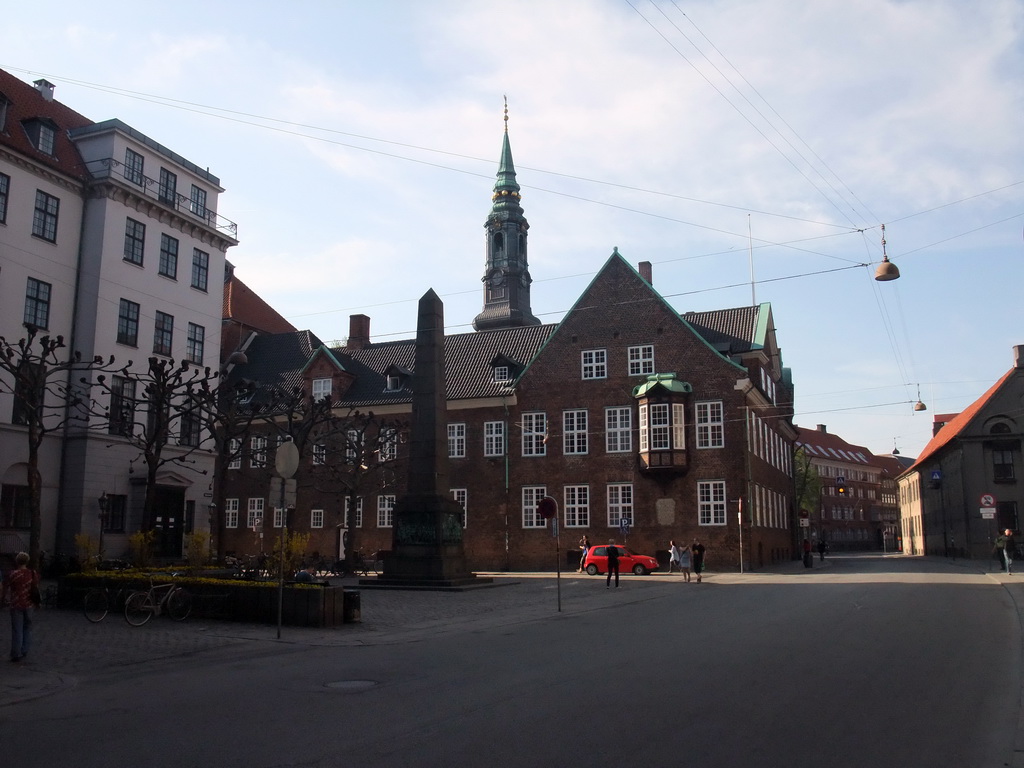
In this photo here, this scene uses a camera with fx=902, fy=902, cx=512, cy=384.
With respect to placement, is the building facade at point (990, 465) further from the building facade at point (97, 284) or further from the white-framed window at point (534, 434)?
the building facade at point (97, 284)

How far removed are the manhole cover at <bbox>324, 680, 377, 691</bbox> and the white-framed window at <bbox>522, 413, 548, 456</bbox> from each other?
37.3 metres

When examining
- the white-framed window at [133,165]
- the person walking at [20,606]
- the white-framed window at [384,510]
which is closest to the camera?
the person walking at [20,606]

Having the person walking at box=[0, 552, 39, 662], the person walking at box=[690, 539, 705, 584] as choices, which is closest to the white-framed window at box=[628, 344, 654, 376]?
the person walking at box=[690, 539, 705, 584]

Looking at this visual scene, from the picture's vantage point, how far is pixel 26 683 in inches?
424

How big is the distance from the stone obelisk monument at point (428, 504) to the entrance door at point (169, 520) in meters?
14.5

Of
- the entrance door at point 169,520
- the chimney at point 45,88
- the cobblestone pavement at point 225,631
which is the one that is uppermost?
the chimney at point 45,88

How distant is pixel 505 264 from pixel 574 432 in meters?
41.4

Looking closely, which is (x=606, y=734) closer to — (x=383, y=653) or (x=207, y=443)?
(x=383, y=653)

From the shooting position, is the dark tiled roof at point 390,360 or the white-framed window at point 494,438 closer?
the white-framed window at point 494,438

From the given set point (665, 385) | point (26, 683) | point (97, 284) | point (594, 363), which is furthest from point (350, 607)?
point (594, 363)

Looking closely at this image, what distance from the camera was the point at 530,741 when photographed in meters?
7.41

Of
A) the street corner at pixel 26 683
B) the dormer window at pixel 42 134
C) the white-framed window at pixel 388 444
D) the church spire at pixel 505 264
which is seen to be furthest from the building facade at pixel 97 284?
the church spire at pixel 505 264

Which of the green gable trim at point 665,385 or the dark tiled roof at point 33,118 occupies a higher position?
the dark tiled roof at point 33,118

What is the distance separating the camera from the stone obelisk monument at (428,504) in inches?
1109
